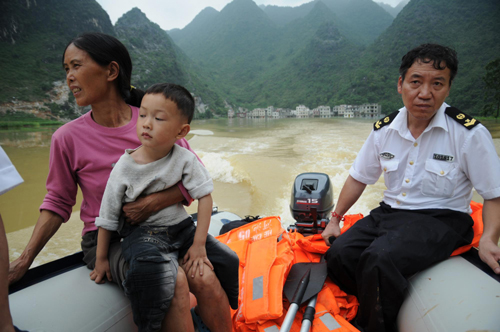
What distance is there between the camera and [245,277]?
1.52 metres

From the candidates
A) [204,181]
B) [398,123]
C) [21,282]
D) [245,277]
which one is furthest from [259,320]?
[398,123]

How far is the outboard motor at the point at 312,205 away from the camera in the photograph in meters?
2.13

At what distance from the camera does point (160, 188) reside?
108 cm

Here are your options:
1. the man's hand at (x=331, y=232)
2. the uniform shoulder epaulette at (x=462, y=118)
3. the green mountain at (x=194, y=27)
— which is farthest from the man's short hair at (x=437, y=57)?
the green mountain at (x=194, y=27)

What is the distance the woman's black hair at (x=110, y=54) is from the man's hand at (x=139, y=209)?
614mm

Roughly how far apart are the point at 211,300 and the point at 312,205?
128cm

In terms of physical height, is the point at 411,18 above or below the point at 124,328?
above

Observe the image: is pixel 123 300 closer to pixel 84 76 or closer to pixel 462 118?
pixel 84 76

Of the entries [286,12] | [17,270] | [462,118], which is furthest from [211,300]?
[286,12]

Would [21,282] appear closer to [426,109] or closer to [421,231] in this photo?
[421,231]

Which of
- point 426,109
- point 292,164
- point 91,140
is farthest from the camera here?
point 292,164

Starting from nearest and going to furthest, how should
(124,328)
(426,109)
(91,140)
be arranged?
(124,328), (91,140), (426,109)

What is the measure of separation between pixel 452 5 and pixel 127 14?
66.5 m

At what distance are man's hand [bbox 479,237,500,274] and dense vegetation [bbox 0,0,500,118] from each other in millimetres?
4589
